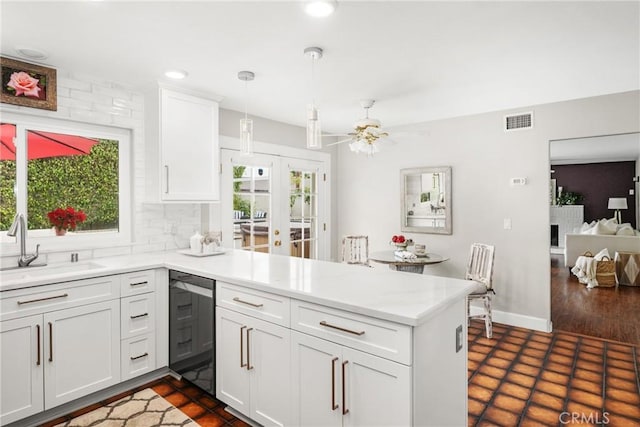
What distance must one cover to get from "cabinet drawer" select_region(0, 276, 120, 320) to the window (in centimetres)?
67

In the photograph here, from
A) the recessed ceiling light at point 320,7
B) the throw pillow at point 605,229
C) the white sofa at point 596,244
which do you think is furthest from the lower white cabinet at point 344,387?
the throw pillow at point 605,229

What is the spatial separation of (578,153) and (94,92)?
898 cm

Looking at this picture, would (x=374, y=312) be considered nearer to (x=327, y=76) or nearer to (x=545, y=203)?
(x=327, y=76)

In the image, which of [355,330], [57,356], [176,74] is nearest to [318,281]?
[355,330]

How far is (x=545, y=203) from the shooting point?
3750 millimetres

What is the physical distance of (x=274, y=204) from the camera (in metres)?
4.43

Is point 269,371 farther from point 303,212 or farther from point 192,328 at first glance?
point 303,212

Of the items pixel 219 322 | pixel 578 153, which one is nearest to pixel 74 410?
pixel 219 322

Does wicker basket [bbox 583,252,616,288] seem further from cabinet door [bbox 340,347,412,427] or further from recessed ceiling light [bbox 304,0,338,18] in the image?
recessed ceiling light [bbox 304,0,338,18]

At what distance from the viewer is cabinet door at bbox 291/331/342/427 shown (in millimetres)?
1704

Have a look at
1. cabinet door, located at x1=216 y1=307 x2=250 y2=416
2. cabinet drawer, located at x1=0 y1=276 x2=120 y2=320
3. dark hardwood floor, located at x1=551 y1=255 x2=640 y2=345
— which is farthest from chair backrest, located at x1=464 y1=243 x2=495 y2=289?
cabinet drawer, located at x1=0 y1=276 x2=120 y2=320

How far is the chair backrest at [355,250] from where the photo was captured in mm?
4637

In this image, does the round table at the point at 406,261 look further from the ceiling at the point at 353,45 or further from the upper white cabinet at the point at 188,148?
the upper white cabinet at the point at 188,148

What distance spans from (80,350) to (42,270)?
70cm
